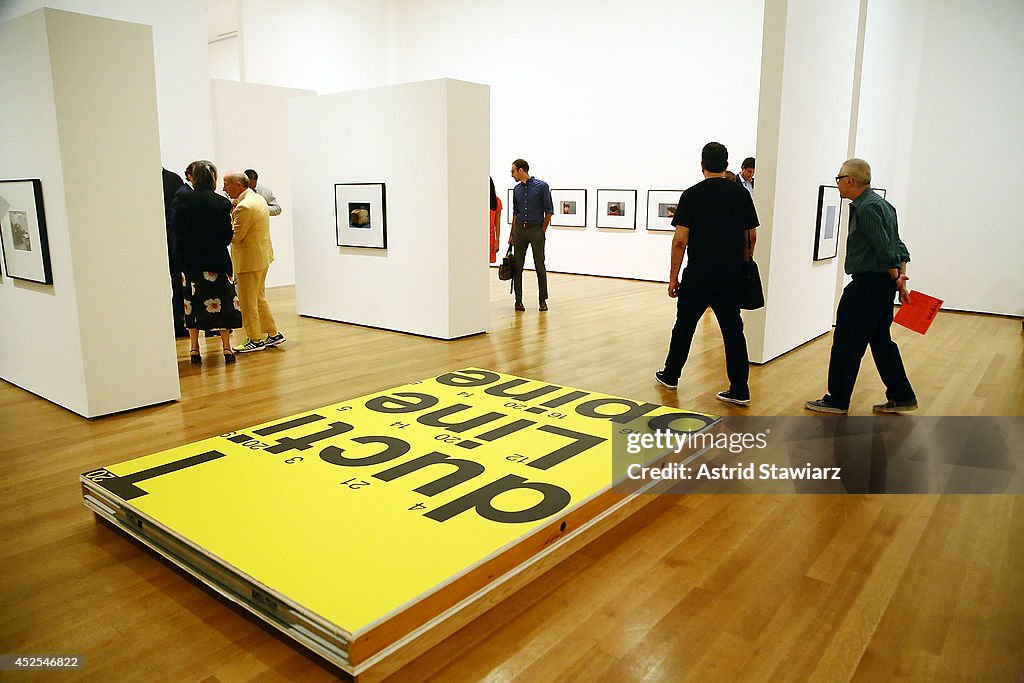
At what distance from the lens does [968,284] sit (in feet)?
35.5

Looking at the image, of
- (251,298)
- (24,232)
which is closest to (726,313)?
(251,298)

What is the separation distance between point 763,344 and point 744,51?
7.65m

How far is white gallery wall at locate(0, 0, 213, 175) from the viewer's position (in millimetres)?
10633

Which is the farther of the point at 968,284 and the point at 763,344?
the point at 968,284

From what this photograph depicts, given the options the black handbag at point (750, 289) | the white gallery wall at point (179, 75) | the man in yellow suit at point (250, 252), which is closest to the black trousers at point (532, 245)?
the man in yellow suit at point (250, 252)

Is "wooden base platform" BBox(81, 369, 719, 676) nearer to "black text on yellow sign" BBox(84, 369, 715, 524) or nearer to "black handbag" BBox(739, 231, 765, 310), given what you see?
"black text on yellow sign" BBox(84, 369, 715, 524)

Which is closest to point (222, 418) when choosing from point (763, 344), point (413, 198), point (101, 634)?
point (101, 634)

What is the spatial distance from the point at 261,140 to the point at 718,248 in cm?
944

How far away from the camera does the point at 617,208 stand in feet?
48.1

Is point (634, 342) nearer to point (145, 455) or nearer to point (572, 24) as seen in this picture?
point (145, 455)

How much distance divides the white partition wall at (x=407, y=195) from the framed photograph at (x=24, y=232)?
3923 millimetres

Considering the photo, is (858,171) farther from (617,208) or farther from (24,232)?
(617,208)

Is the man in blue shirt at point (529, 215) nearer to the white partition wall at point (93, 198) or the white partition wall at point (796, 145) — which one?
the white partition wall at point (796, 145)

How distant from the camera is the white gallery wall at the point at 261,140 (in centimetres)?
1191
